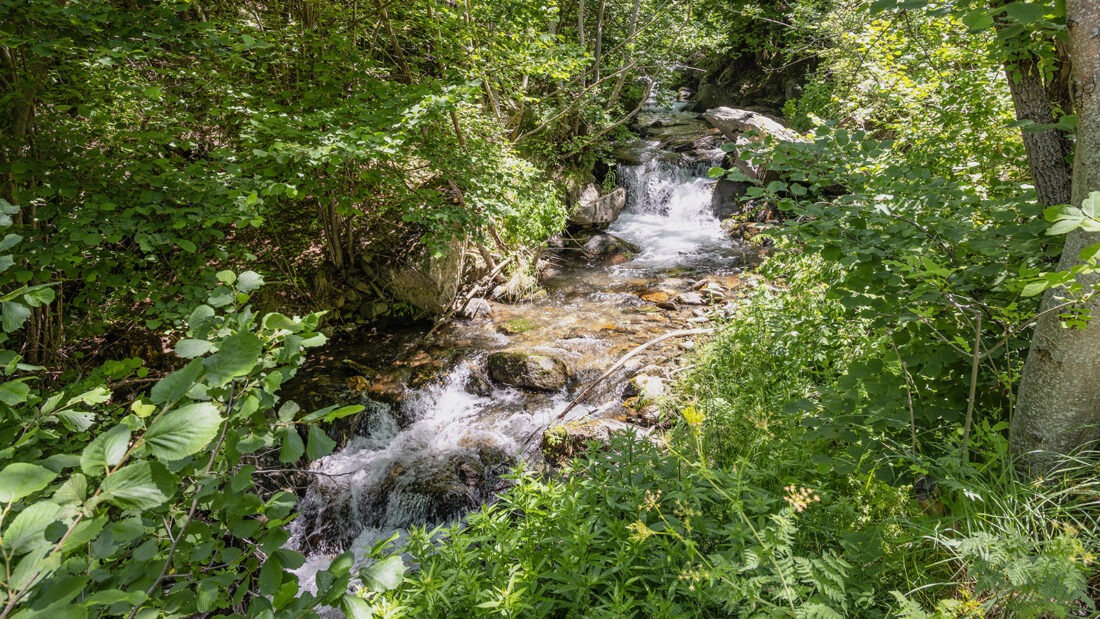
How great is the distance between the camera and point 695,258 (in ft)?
33.8

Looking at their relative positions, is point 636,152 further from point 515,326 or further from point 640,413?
point 640,413

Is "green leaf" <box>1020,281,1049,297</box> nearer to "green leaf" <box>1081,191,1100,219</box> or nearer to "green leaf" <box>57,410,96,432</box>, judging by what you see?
"green leaf" <box>1081,191,1100,219</box>

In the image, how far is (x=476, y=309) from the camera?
8117 millimetres

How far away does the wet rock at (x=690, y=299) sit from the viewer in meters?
7.79

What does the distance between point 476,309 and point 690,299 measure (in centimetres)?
352

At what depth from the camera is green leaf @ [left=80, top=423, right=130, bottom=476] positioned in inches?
31.6

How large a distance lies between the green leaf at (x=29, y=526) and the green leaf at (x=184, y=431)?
159 millimetres

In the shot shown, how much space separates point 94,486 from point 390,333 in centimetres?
686

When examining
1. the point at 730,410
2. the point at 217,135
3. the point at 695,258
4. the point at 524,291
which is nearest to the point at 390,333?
the point at 524,291

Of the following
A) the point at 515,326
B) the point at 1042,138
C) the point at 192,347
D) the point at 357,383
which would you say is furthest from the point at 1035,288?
the point at 515,326

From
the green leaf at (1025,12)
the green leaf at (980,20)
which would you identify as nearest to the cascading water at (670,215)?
the green leaf at (980,20)

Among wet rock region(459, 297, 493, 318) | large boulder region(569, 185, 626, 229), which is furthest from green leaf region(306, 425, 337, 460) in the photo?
large boulder region(569, 185, 626, 229)

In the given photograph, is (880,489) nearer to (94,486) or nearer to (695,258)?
(94,486)

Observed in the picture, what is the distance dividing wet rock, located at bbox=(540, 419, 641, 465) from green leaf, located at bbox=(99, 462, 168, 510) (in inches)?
154
